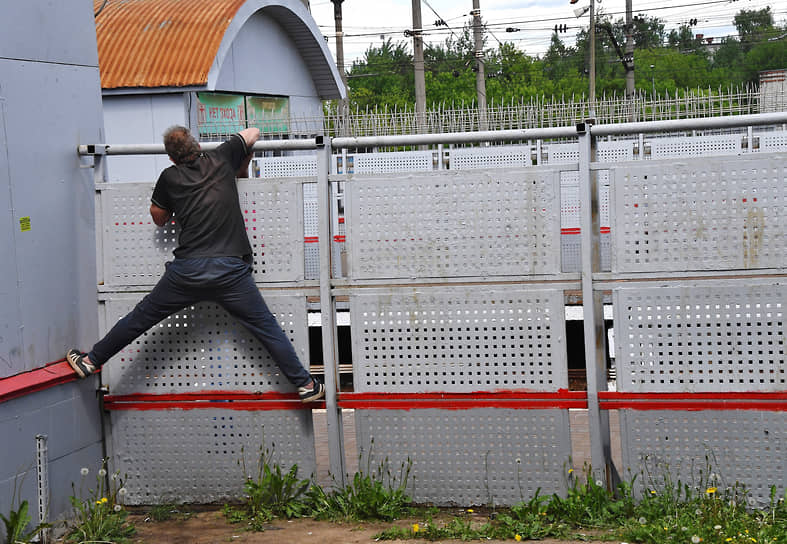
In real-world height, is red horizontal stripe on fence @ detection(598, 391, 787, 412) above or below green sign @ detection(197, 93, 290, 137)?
below

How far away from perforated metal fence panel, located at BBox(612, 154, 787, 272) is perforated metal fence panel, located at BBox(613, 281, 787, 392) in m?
0.15

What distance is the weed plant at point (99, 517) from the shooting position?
18.8 ft

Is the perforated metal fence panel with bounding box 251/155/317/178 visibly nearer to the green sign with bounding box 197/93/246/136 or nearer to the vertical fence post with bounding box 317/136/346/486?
the green sign with bounding box 197/93/246/136

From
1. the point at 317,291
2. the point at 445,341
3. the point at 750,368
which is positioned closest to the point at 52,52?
the point at 317,291

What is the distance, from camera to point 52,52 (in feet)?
19.4

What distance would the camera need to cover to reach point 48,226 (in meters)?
5.88

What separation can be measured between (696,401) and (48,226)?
156 inches

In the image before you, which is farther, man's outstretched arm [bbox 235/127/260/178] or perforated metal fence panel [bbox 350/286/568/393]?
man's outstretched arm [bbox 235/127/260/178]

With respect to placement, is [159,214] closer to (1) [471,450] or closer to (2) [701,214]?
(1) [471,450]

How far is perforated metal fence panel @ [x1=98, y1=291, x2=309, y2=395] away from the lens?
6078mm

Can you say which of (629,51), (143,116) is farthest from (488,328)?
(629,51)

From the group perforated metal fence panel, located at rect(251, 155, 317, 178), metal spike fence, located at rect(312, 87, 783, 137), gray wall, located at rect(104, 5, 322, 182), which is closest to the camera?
perforated metal fence panel, located at rect(251, 155, 317, 178)

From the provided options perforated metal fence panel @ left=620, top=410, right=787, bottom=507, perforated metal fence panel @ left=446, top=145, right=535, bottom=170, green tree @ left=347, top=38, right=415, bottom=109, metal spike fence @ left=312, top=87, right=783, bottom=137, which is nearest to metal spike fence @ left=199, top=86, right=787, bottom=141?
metal spike fence @ left=312, top=87, right=783, bottom=137

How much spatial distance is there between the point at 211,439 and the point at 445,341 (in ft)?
5.36
